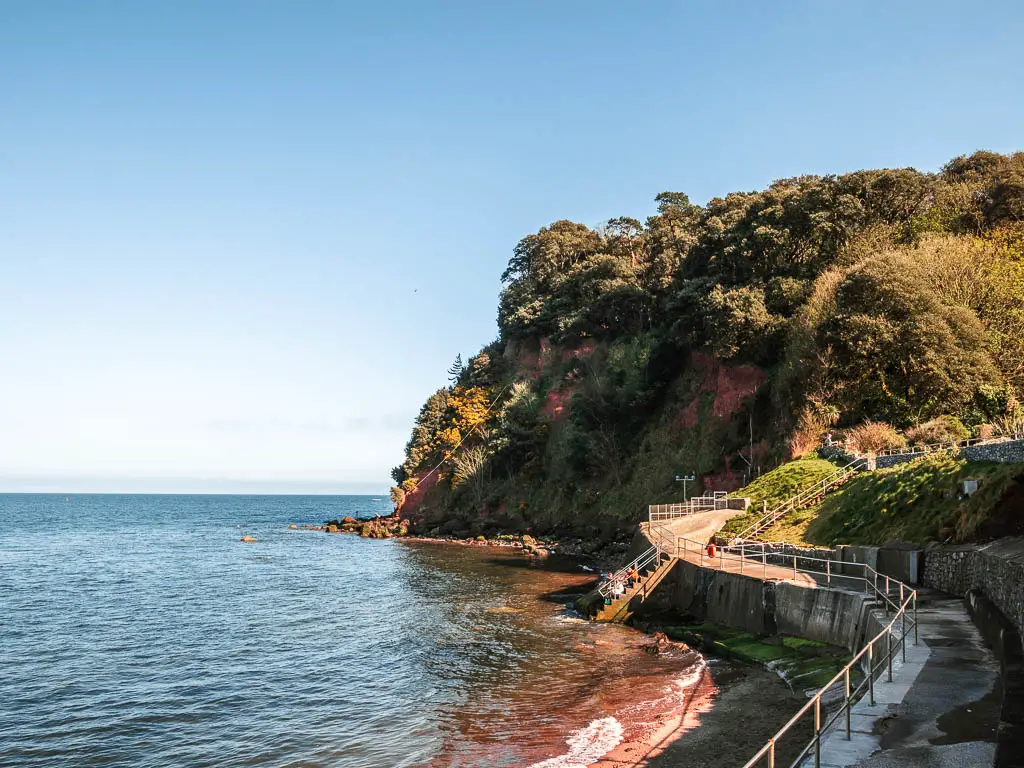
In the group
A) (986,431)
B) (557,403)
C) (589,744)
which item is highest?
(557,403)

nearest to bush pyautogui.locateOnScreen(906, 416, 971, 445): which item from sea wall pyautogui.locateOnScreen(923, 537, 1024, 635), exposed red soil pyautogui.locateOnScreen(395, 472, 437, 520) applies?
sea wall pyautogui.locateOnScreen(923, 537, 1024, 635)

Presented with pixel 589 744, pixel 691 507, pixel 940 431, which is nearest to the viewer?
pixel 589 744

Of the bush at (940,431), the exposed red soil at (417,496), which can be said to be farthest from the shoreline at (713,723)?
the exposed red soil at (417,496)

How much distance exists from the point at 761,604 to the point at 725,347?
3089 centimetres

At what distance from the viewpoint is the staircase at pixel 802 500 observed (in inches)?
1415

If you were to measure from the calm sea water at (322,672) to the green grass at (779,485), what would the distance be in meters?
9.80

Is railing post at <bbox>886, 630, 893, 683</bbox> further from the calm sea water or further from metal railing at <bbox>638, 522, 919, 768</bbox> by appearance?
the calm sea water

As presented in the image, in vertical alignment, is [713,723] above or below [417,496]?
below

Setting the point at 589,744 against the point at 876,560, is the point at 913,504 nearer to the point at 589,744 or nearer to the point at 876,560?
the point at 876,560

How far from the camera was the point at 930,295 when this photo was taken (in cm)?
3997

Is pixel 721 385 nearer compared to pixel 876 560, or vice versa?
pixel 876 560

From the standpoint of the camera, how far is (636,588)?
32.6 m

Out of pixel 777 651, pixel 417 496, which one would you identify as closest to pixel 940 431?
pixel 777 651

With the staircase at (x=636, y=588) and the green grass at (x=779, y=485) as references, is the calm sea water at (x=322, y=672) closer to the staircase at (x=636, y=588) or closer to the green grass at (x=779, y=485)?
the staircase at (x=636, y=588)
